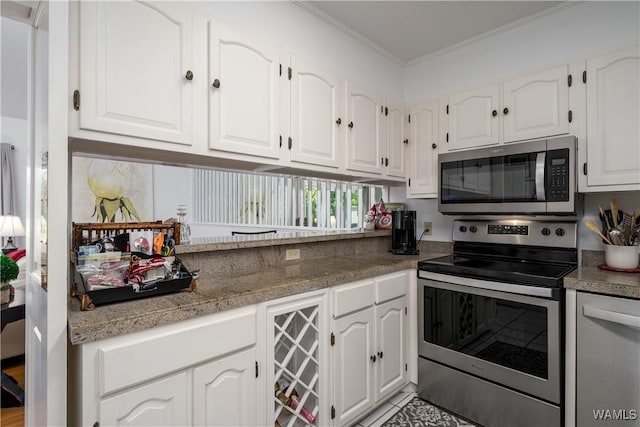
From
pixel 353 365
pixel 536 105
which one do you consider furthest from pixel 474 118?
pixel 353 365

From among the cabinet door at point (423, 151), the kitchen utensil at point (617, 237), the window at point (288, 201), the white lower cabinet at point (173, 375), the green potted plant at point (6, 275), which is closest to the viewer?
the white lower cabinet at point (173, 375)

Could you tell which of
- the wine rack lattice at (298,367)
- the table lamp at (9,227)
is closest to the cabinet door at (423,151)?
the wine rack lattice at (298,367)

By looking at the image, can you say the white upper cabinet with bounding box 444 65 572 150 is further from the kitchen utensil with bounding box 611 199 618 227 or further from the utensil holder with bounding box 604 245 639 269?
the utensil holder with bounding box 604 245 639 269

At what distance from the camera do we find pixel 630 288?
1369mm

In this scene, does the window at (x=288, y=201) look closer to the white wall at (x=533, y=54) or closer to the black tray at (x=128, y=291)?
the white wall at (x=533, y=54)

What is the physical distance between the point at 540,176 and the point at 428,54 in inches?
54.3

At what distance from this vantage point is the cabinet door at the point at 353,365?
62.7 inches

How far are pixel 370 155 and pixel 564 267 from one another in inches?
53.1

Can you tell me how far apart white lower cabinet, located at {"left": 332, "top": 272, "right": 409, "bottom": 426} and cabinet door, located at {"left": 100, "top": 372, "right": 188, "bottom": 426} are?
732 millimetres

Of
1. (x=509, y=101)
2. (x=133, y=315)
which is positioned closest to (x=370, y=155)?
(x=509, y=101)

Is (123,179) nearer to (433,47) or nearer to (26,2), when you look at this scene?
(26,2)

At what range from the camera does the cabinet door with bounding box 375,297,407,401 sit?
72.1 inches

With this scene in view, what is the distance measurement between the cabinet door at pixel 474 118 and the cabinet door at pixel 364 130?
0.51m

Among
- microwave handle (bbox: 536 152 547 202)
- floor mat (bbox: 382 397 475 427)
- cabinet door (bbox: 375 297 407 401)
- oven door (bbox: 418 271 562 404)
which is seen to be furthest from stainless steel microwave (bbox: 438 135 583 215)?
floor mat (bbox: 382 397 475 427)
